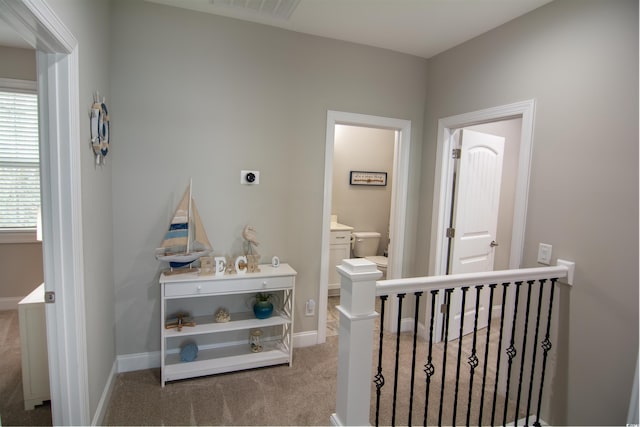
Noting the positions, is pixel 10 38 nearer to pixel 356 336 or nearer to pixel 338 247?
pixel 338 247

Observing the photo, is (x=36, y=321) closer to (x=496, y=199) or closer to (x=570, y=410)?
(x=570, y=410)

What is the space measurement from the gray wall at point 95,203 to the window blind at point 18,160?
6.14 feet

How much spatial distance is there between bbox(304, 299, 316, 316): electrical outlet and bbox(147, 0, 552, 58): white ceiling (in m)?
2.29

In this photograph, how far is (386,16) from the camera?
2.36 m

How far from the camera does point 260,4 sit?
2.25 metres

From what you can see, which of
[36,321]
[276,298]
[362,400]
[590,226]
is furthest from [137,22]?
[590,226]

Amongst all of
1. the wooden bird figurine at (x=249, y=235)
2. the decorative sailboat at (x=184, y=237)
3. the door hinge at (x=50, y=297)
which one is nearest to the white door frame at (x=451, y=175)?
the wooden bird figurine at (x=249, y=235)

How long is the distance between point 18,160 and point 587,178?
4849 millimetres

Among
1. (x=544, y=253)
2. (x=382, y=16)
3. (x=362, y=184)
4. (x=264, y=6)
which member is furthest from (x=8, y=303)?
(x=544, y=253)

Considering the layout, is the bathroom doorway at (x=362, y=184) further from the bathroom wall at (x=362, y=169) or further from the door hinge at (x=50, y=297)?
the door hinge at (x=50, y=297)

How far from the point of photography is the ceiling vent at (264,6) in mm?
2213

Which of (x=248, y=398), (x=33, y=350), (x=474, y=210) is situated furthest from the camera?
(x=474, y=210)

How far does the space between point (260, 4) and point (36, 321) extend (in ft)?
8.11

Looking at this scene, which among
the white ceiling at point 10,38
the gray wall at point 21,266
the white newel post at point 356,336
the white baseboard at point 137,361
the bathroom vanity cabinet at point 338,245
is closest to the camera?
the white newel post at point 356,336
